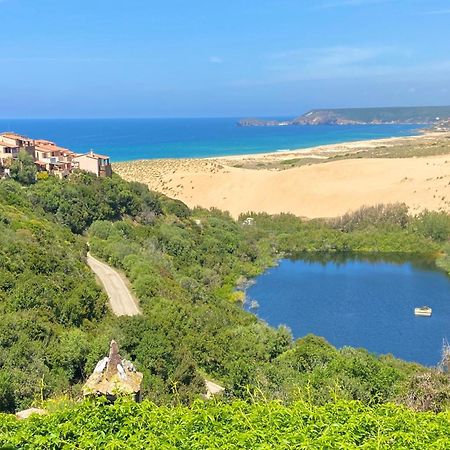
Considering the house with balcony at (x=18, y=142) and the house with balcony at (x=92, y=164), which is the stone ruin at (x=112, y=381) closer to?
the house with balcony at (x=18, y=142)

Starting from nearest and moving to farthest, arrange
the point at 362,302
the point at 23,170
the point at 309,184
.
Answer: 1. the point at 362,302
2. the point at 23,170
3. the point at 309,184

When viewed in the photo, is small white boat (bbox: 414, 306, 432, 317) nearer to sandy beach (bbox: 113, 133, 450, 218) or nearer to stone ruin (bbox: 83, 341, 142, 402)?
stone ruin (bbox: 83, 341, 142, 402)

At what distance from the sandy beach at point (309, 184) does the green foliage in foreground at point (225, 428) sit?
5620 centimetres

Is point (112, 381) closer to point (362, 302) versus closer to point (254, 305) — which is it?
point (254, 305)

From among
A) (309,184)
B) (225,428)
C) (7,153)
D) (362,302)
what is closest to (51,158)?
(7,153)

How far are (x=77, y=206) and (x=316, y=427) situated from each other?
1324 inches

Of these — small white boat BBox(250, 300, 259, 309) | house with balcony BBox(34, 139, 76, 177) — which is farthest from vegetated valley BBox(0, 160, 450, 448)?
house with balcony BBox(34, 139, 76, 177)

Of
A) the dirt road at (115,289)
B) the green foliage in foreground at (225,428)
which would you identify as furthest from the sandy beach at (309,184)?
the green foliage in foreground at (225,428)

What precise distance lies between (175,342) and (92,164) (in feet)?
103

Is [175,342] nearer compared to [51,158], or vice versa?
[175,342]

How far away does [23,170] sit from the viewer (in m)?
43.2

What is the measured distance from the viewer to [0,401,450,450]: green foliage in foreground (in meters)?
8.64

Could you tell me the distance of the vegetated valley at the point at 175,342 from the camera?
9.32 meters

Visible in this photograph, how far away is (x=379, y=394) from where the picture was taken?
55.0 feet
